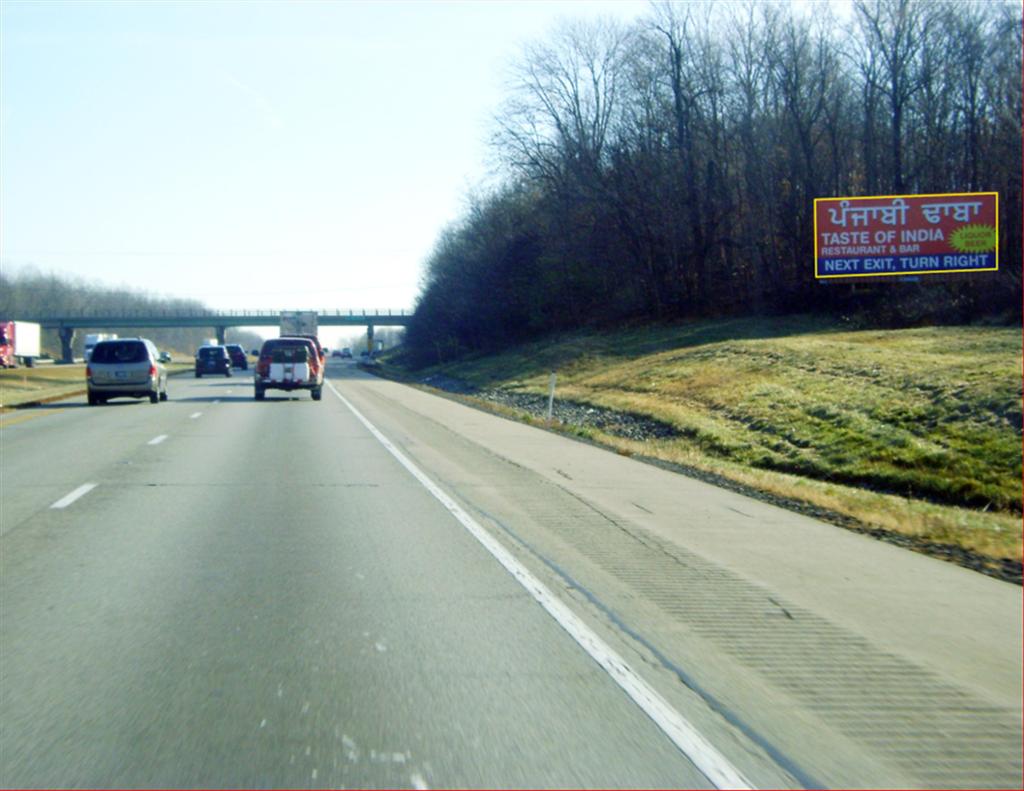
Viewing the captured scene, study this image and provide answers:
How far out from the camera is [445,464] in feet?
59.1

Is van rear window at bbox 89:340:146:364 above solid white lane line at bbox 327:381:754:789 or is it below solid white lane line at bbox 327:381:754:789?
above

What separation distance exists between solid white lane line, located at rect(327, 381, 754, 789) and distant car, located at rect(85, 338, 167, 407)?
2681 centimetres

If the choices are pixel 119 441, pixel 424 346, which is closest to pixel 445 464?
pixel 119 441

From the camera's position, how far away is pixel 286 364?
3819 centimetres

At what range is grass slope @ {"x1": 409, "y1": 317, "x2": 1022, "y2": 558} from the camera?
1540cm

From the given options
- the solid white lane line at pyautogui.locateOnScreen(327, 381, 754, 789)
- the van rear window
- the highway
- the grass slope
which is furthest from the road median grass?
the van rear window

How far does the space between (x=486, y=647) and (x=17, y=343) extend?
3769 inches

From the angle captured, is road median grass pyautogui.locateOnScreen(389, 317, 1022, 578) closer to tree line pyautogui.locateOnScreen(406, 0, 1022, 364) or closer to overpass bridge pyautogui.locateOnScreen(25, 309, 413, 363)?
tree line pyautogui.locateOnScreen(406, 0, 1022, 364)

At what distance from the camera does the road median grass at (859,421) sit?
1441 cm

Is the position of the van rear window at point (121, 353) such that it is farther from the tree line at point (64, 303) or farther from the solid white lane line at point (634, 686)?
the tree line at point (64, 303)

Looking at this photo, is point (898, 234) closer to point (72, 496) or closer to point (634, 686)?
point (72, 496)

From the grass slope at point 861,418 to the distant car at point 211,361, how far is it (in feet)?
104

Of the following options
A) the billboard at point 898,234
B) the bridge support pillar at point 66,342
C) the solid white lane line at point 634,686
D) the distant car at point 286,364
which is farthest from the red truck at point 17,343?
the solid white lane line at point 634,686

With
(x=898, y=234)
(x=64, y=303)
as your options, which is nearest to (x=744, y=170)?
(x=898, y=234)
